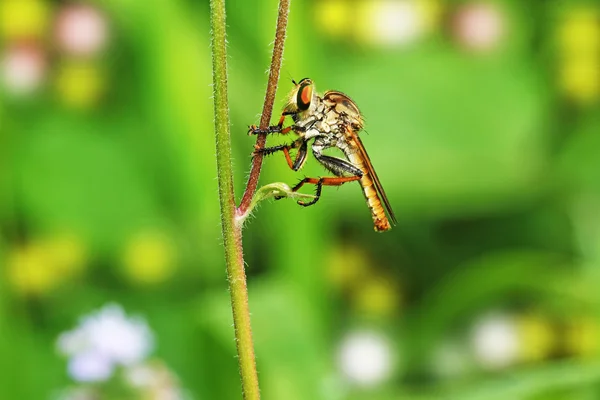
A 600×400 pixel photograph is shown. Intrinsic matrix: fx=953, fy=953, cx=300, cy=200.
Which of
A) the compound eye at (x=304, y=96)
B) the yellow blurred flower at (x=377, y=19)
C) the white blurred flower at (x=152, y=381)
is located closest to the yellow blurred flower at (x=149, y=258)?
the yellow blurred flower at (x=377, y=19)

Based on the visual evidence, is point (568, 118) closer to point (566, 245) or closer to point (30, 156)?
point (566, 245)

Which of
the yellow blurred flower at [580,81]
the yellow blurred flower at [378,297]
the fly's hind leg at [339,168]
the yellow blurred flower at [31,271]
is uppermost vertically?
the yellow blurred flower at [580,81]

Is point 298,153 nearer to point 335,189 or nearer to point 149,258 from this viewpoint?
point 335,189

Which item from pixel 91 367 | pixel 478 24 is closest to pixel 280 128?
pixel 91 367

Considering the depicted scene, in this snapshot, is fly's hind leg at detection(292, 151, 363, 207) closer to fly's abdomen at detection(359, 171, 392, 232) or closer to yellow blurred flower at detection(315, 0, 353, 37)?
fly's abdomen at detection(359, 171, 392, 232)

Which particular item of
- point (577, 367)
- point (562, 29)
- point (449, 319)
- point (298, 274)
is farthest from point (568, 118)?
point (577, 367)

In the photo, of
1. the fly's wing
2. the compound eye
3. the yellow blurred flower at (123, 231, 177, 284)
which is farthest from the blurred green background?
the compound eye

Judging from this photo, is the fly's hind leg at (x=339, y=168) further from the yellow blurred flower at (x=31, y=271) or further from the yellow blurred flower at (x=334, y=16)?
the yellow blurred flower at (x=334, y=16)
